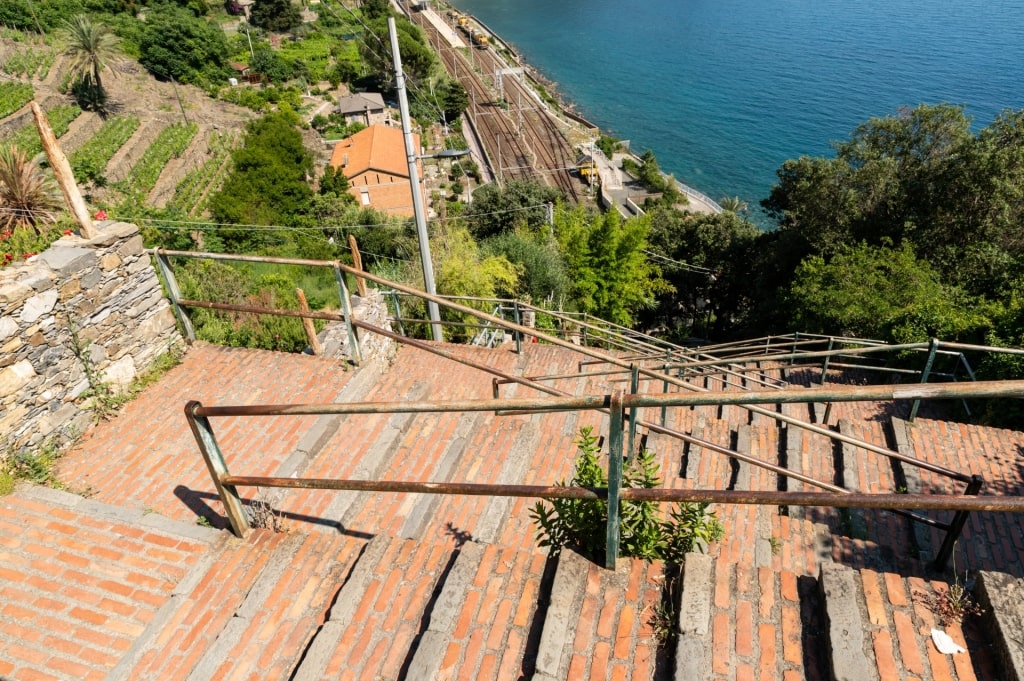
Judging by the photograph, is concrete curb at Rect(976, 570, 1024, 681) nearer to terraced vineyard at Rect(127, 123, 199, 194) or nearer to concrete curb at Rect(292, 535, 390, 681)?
concrete curb at Rect(292, 535, 390, 681)

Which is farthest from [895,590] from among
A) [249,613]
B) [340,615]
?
[249,613]

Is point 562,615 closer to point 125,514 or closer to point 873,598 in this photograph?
point 873,598

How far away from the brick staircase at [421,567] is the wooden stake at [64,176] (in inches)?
68.7

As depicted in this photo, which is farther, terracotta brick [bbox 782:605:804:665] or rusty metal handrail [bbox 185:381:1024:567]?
terracotta brick [bbox 782:605:804:665]

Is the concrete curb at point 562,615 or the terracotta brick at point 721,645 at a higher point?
the concrete curb at point 562,615

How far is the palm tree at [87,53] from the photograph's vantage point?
38750 mm

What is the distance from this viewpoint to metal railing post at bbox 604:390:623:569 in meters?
2.22

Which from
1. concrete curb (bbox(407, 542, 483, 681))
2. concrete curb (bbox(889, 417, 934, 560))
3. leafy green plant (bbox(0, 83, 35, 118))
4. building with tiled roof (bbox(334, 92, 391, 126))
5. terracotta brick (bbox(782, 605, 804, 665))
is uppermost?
leafy green plant (bbox(0, 83, 35, 118))

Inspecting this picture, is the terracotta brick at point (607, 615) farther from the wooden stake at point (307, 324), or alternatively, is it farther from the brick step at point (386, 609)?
the wooden stake at point (307, 324)

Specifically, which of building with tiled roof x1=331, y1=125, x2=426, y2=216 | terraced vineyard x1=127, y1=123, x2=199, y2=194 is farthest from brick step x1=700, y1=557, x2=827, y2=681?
building with tiled roof x1=331, y1=125, x2=426, y2=216

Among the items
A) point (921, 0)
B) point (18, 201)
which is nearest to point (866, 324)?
point (18, 201)

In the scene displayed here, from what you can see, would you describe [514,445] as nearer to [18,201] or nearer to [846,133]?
[18,201]

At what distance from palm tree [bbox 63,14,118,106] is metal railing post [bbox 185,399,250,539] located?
157 feet

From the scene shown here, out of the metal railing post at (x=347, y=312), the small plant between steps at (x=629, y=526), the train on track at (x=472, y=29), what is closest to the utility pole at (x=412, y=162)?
the metal railing post at (x=347, y=312)
